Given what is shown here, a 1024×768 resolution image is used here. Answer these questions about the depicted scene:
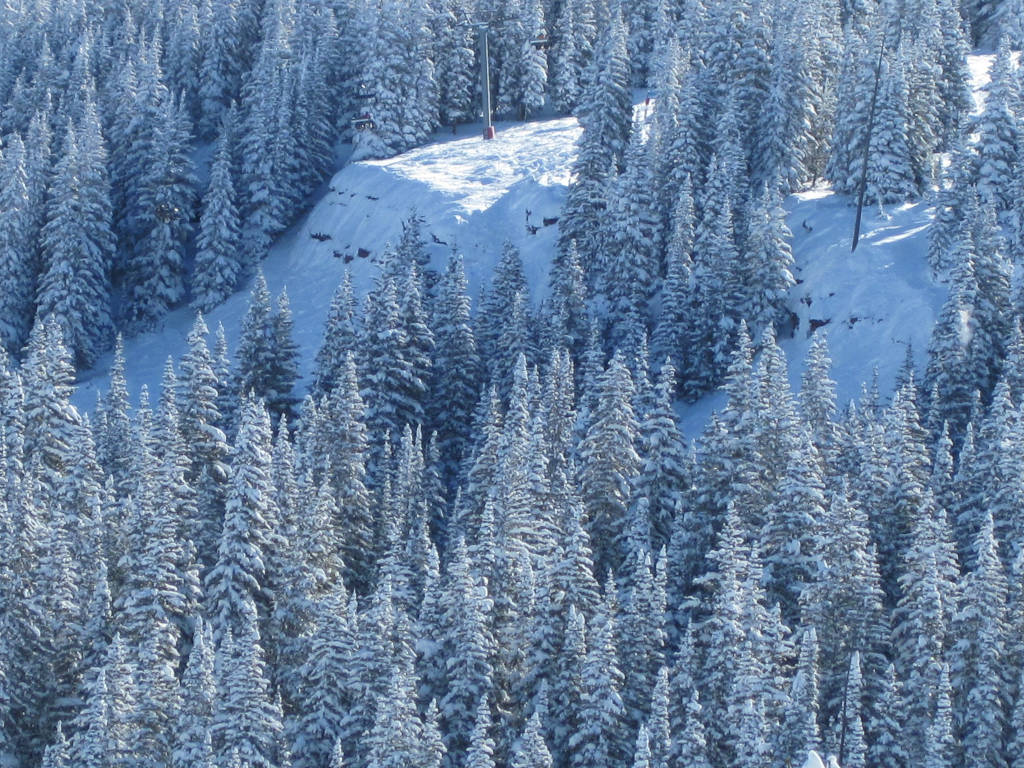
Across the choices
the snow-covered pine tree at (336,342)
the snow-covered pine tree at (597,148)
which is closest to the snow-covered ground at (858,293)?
the snow-covered pine tree at (597,148)

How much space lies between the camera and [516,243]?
80.0 meters

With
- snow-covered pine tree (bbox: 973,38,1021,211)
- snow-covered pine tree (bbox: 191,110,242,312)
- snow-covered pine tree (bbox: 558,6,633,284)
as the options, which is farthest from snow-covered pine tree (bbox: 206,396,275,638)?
snow-covered pine tree (bbox: 191,110,242,312)

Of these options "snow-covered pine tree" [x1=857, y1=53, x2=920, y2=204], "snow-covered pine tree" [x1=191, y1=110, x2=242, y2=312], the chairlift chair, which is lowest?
"snow-covered pine tree" [x1=191, y1=110, x2=242, y2=312]

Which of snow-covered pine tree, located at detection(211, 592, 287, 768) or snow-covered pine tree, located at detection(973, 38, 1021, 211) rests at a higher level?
snow-covered pine tree, located at detection(973, 38, 1021, 211)

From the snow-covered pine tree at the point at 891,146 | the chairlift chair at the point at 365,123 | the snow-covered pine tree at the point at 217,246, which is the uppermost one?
the snow-covered pine tree at the point at 891,146

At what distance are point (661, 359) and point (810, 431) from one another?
57.6ft

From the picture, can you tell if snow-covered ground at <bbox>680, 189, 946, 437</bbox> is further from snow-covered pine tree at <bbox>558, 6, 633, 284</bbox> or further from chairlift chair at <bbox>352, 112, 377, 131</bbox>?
chairlift chair at <bbox>352, 112, 377, 131</bbox>

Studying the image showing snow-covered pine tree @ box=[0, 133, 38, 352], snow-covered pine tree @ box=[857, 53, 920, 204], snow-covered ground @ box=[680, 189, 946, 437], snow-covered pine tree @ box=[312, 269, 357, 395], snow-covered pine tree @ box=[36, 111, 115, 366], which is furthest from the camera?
snow-covered pine tree @ box=[0, 133, 38, 352]

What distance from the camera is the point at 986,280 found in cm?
5941

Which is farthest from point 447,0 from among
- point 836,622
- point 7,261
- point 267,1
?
point 836,622

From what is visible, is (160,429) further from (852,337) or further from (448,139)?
(448,139)

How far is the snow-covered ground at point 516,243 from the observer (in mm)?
64438

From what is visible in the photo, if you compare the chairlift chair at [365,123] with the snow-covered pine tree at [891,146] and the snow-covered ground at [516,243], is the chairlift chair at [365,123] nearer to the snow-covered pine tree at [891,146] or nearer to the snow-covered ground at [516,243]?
the snow-covered ground at [516,243]

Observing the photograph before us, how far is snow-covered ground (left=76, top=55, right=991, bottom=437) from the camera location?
64.4m
